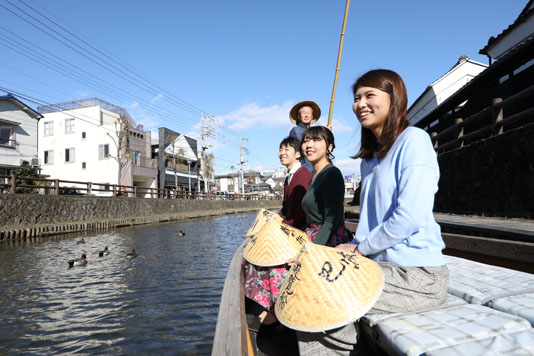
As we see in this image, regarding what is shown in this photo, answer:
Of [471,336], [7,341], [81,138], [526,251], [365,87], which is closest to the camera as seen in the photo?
[471,336]

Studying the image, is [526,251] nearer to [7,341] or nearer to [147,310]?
[147,310]

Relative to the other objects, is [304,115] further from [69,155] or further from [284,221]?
[69,155]

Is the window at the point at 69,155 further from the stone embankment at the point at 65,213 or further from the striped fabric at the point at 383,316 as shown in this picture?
the striped fabric at the point at 383,316

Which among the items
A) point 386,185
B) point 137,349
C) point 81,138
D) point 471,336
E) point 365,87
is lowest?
point 137,349

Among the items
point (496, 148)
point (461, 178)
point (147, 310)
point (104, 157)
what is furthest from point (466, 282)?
point (104, 157)

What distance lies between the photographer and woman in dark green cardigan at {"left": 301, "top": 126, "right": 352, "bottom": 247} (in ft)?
8.55

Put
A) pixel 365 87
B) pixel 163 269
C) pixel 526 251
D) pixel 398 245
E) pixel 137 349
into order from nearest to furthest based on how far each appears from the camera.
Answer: pixel 398 245
pixel 365 87
pixel 526 251
pixel 137 349
pixel 163 269

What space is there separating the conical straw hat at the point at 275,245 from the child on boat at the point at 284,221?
11cm

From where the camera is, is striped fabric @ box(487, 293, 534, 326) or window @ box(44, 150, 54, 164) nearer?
striped fabric @ box(487, 293, 534, 326)

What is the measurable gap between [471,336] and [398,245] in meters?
0.52

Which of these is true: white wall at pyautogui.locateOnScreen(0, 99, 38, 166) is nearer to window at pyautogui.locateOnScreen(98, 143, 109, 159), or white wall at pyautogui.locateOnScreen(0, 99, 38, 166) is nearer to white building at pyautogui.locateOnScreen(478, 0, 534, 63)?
window at pyautogui.locateOnScreen(98, 143, 109, 159)

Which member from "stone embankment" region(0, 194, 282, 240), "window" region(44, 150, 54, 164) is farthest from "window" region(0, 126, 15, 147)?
"stone embankment" region(0, 194, 282, 240)

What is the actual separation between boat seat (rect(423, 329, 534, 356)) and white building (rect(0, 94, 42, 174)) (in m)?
29.7

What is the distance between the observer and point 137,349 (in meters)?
3.74
